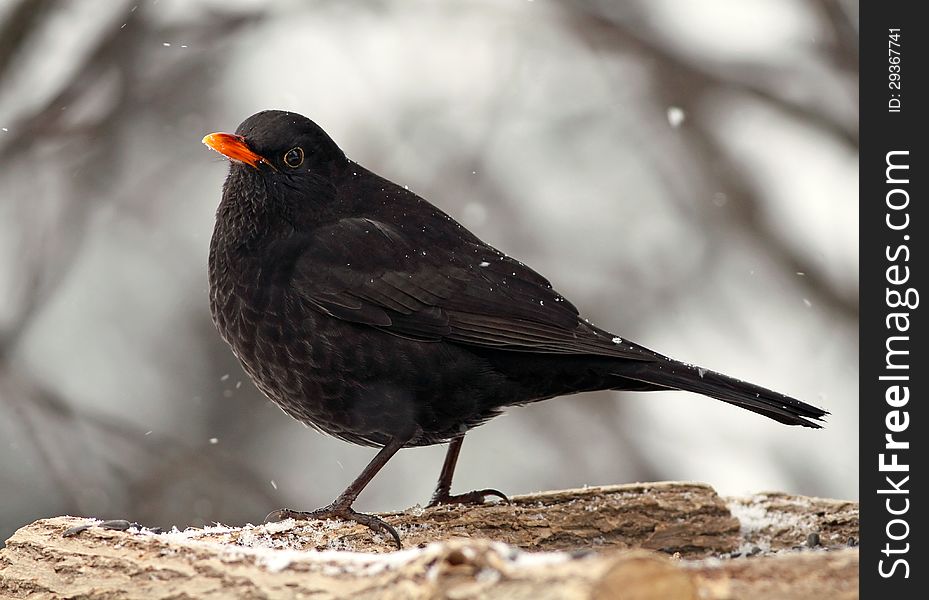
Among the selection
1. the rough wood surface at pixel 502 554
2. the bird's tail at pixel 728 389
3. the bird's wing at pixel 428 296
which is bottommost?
the rough wood surface at pixel 502 554

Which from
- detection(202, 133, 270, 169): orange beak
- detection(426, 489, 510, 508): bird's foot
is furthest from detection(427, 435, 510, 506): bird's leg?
detection(202, 133, 270, 169): orange beak

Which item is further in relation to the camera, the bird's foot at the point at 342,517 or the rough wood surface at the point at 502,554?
the bird's foot at the point at 342,517

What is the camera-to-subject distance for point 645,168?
7.68 m

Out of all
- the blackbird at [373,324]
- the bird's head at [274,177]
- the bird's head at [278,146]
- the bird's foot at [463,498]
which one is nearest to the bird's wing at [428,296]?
the blackbird at [373,324]

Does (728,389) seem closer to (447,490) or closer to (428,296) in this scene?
(428,296)

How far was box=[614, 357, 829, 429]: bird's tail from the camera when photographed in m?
3.61

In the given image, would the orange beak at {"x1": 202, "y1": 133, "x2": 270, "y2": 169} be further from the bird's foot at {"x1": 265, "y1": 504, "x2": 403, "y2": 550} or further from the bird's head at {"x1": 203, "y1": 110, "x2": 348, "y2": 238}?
the bird's foot at {"x1": 265, "y1": 504, "x2": 403, "y2": 550}

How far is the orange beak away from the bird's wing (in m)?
0.36

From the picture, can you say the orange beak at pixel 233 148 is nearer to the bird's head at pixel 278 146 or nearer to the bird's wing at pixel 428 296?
the bird's head at pixel 278 146

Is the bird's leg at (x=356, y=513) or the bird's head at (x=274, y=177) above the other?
the bird's head at (x=274, y=177)

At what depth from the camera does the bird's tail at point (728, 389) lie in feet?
11.8

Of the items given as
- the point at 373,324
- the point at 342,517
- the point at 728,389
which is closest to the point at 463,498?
the point at 342,517

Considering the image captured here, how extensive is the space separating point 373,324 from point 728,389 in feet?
4.14

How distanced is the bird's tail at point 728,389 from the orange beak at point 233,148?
5.22ft
